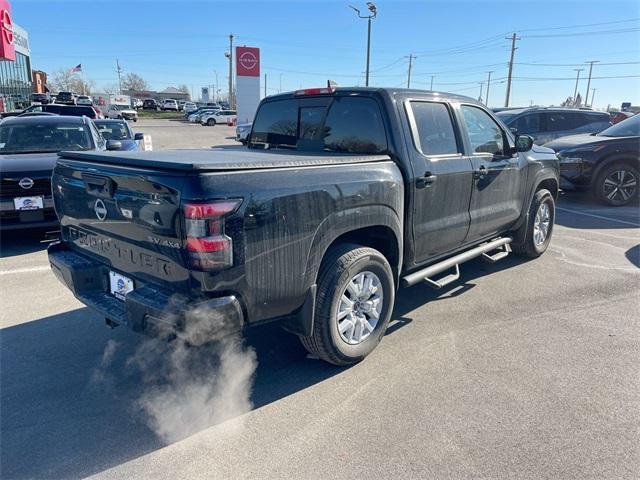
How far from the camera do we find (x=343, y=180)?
3.08 m

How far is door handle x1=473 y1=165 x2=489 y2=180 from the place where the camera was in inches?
172

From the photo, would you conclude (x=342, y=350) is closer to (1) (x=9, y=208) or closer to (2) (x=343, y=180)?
(2) (x=343, y=180)

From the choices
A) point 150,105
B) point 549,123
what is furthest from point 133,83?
point 549,123

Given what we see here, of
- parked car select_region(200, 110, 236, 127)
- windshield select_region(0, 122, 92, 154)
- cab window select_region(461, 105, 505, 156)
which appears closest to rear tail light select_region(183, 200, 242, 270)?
cab window select_region(461, 105, 505, 156)

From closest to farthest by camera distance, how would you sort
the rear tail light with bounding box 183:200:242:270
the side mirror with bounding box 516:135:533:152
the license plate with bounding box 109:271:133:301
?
1. the rear tail light with bounding box 183:200:242:270
2. the license plate with bounding box 109:271:133:301
3. the side mirror with bounding box 516:135:533:152

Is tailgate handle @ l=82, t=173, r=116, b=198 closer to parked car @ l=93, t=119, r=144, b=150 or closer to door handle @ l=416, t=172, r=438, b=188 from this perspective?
door handle @ l=416, t=172, r=438, b=188

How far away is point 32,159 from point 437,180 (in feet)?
18.0

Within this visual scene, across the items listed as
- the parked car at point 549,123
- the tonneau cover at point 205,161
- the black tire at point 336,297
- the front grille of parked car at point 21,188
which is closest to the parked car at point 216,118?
the parked car at point 549,123

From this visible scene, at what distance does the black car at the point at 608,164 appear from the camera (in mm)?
9375

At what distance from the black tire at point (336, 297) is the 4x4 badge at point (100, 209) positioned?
145cm

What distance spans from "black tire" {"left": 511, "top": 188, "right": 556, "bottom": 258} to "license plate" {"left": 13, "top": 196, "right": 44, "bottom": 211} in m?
5.93

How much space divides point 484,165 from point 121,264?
10.9 ft

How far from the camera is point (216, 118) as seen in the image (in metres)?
48.0

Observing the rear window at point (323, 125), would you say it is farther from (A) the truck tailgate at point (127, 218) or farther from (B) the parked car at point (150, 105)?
(B) the parked car at point (150, 105)
